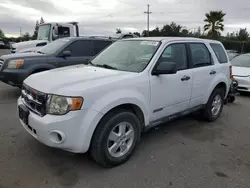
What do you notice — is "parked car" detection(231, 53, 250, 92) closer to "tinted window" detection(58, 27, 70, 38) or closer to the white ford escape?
the white ford escape

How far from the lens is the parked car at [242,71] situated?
25.0 feet

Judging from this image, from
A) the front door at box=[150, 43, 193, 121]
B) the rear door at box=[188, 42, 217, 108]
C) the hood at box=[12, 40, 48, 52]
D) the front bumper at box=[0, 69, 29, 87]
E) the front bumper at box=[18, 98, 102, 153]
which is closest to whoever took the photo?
the front bumper at box=[18, 98, 102, 153]

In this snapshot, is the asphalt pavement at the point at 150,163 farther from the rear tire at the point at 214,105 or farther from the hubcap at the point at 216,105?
the hubcap at the point at 216,105

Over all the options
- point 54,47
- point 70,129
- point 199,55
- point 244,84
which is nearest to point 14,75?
point 54,47

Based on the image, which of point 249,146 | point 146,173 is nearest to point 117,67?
point 146,173

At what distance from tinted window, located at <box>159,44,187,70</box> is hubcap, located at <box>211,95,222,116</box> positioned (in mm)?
1422

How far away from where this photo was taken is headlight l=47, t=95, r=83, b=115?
Answer: 8.41ft

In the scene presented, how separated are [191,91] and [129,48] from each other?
1.36 meters

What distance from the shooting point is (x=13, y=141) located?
3.67 m

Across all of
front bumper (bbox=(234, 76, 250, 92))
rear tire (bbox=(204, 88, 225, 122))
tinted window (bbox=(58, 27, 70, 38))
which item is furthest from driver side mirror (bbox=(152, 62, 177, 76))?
tinted window (bbox=(58, 27, 70, 38))

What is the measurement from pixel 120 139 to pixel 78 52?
4636 millimetres

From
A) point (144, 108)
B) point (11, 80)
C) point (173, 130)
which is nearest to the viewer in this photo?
point (144, 108)

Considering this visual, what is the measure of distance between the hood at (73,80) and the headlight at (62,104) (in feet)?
0.19

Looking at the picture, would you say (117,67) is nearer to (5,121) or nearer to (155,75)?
(155,75)
